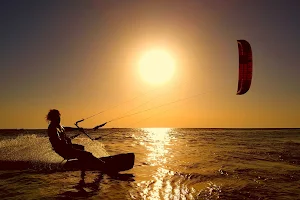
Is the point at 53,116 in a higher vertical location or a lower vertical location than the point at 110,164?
higher

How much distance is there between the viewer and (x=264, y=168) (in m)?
16.8

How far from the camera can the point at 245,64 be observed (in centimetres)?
1733

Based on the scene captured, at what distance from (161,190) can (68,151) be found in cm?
463

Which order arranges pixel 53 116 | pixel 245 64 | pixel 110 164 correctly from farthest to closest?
pixel 245 64
pixel 110 164
pixel 53 116

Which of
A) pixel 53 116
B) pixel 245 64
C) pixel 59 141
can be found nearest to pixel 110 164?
pixel 59 141

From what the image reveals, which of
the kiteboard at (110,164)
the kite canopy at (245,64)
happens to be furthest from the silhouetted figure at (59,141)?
the kite canopy at (245,64)

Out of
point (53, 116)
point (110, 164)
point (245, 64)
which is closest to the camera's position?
point (53, 116)

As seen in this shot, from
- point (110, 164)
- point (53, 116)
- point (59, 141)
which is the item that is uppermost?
point (53, 116)

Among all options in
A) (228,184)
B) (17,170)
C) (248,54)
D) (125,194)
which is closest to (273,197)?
(228,184)

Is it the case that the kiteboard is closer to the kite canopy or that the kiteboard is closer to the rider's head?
the rider's head

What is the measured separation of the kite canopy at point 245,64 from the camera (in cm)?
1728

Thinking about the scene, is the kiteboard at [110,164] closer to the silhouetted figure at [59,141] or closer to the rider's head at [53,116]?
the silhouetted figure at [59,141]

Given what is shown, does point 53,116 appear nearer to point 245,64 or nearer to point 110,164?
point 110,164

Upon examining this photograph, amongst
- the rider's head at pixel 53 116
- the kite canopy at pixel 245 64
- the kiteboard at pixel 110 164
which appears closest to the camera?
the rider's head at pixel 53 116
